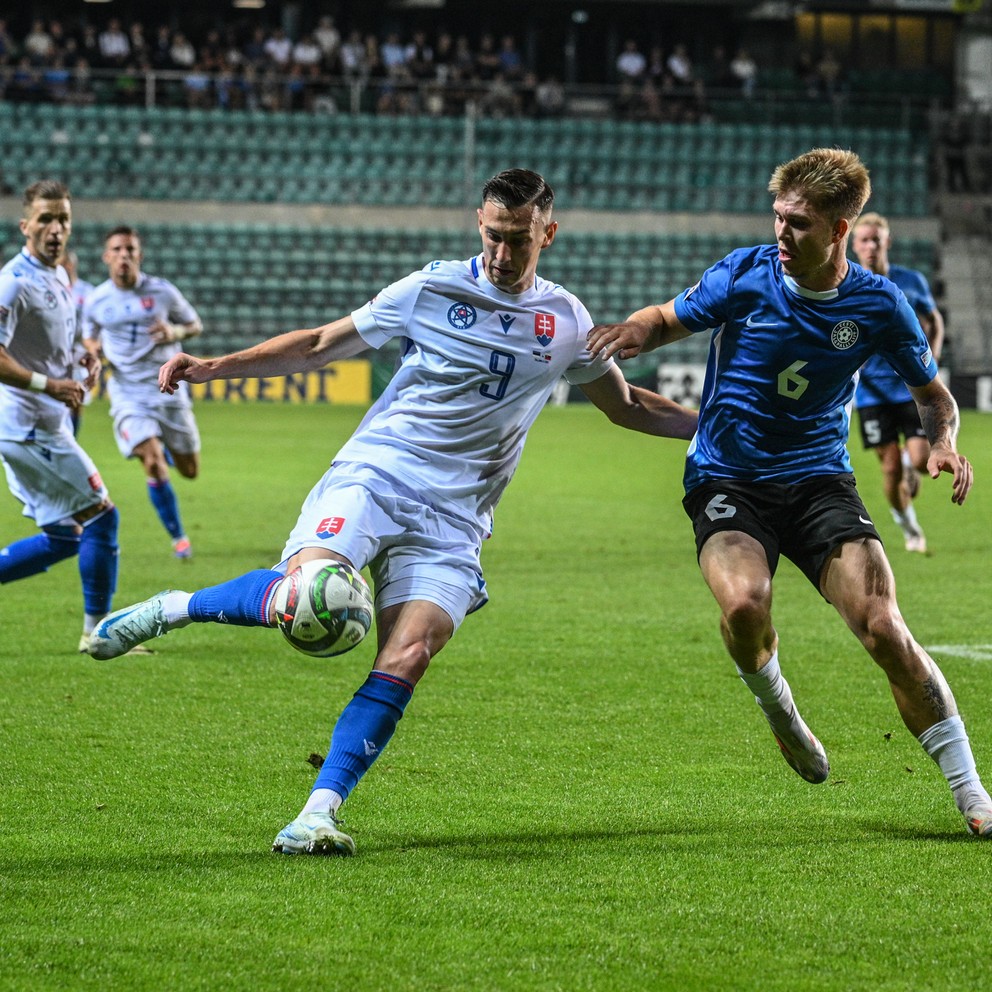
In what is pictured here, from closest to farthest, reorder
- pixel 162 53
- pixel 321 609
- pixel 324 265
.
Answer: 1. pixel 321 609
2. pixel 324 265
3. pixel 162 53

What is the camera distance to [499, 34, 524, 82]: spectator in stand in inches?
1302

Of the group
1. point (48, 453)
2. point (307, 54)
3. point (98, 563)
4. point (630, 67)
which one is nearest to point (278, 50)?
point (307, 54)

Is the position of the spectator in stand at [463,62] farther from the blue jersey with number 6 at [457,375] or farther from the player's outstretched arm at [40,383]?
the blue jersey with number 6 at [457,375]

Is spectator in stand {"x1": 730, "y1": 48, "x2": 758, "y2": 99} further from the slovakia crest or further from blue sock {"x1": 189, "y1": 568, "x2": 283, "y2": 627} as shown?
blue sock {"x1": 189, "y1": 568, "x2": 283, "y2": 627}

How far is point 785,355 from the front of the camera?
476 cm

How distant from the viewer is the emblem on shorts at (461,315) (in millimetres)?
4727

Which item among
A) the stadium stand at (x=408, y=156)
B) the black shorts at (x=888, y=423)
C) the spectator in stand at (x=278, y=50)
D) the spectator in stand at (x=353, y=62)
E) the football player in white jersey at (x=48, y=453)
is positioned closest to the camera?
the football player in white jersey at (x=48, y=453)

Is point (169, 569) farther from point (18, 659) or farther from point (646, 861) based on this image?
point (646, 861)

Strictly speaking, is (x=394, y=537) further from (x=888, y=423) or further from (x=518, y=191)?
(x=888, y=423)

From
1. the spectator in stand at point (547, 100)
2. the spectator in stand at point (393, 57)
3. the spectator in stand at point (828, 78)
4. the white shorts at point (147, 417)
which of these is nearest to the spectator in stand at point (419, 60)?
the spectator in stand at point (393, 57)

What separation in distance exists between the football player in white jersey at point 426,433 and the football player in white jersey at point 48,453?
3069mm

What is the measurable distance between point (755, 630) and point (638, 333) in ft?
3.16

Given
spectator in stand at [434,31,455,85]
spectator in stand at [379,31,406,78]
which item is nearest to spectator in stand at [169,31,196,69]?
spectator in stand at [379,31,406,78]

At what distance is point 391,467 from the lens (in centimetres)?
466
